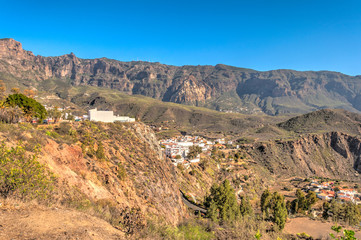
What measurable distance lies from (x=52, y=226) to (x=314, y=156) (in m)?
94.4

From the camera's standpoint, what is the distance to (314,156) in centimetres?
8138

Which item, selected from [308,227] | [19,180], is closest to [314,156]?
[308,227]

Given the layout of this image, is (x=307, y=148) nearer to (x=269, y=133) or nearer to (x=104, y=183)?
(x=269, y=133)

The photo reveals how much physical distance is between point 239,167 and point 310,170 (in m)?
37.4

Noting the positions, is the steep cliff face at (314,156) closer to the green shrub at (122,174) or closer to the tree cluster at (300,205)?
the tree cluster at (300,205)

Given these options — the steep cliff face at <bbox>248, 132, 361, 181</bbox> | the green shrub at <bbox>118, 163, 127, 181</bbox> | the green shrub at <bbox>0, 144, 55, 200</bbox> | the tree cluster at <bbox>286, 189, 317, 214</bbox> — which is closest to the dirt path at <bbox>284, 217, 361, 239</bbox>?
the tree cluster at <bbox>286, 189, 317, 214</bbox>

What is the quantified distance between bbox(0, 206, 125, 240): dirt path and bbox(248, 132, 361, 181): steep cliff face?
6859 cm

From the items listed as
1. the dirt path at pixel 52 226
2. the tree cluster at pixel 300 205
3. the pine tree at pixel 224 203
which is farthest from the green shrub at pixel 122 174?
the tree cluster at pixel 300 205

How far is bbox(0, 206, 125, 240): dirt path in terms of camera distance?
571cm

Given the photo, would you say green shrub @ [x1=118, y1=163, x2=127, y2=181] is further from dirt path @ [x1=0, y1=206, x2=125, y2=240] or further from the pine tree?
the pine tree

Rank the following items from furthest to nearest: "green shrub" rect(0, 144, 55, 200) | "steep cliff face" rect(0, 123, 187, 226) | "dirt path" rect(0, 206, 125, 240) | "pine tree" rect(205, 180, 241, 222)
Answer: "pine tree" rect(205, 180, 241, 222), "steep cliff face" rect(0, 123, 187, 226), "green shrub" rect(0, 144, 55, 200), "dirt path" rect(0, 206, 125, 240)

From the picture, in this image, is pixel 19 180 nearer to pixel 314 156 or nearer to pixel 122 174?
pixel 122 174

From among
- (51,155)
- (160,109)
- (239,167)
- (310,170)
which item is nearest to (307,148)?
(310,170)

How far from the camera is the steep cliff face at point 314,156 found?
7169 centimetres
